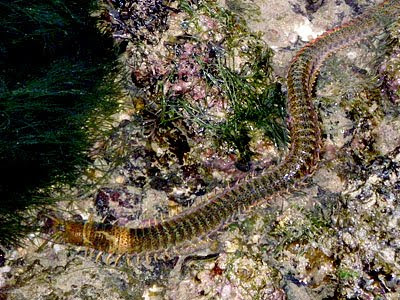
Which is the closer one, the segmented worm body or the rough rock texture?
the rough rock texture

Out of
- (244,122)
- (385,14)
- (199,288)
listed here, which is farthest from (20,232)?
(385,14)

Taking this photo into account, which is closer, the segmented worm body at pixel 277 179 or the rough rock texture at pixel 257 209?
the rough rock texture at pixel 257 209

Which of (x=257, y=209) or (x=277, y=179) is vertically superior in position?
(x=277, y=179)

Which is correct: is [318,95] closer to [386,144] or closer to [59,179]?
[386,144]

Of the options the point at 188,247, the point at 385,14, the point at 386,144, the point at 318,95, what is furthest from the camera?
the point at 385,14
